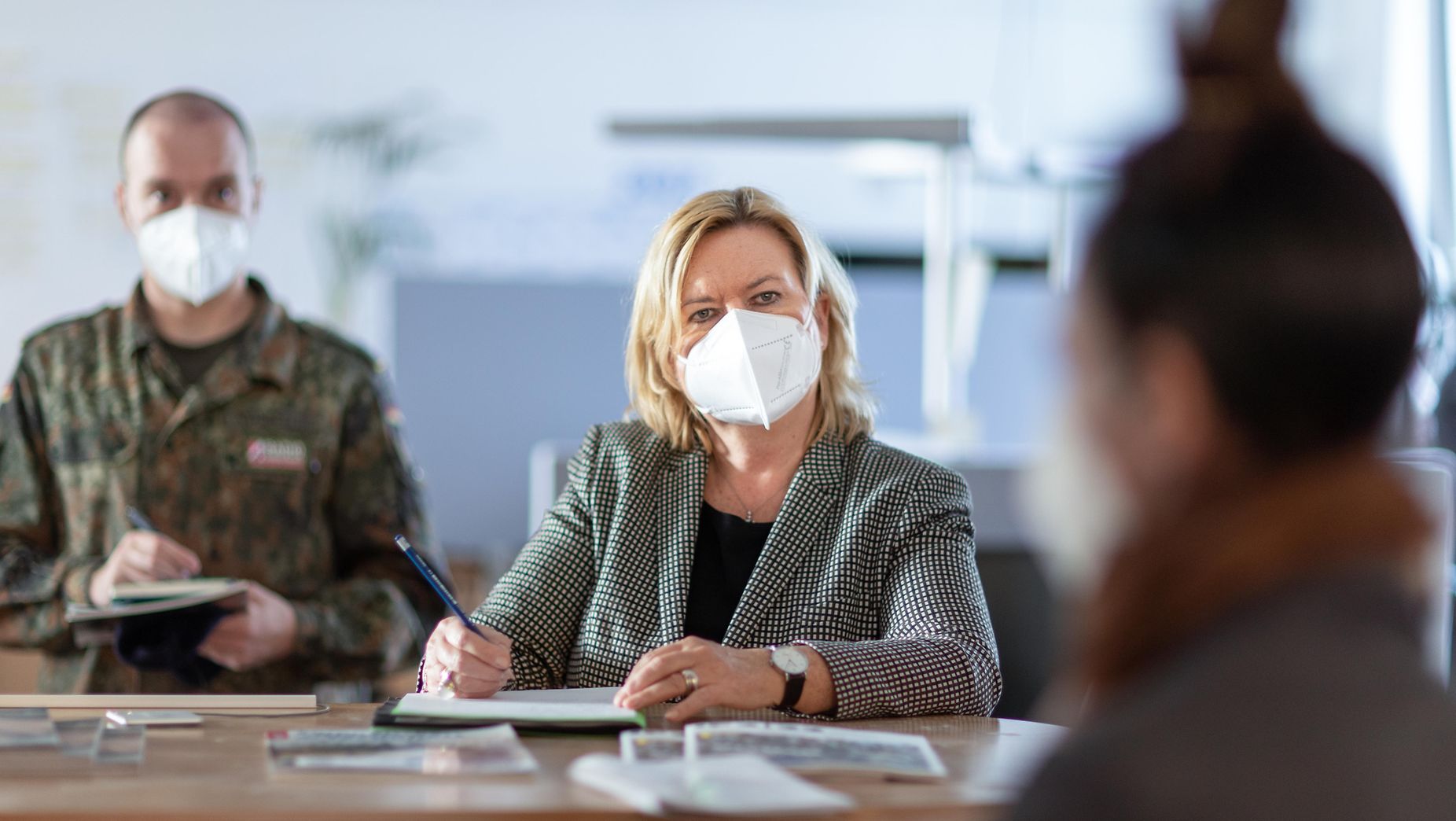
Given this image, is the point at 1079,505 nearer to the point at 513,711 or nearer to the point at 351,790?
the point at 351,790

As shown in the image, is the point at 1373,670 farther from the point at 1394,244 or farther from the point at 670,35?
the point at 670,35

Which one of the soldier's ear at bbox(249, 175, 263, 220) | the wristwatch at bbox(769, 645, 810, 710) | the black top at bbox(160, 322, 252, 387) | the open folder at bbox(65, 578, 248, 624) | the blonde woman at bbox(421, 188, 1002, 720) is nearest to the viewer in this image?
the wristwatch at bbox(769, 645, 810, 710)

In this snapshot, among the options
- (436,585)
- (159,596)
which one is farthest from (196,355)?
(436,585)

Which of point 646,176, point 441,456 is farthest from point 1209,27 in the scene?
point 646,176

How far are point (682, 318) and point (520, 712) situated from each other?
730mm

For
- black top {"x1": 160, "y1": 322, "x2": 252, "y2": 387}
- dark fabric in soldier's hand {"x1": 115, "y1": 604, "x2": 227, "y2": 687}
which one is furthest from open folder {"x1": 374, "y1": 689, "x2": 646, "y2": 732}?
black top {"x1": 160, "y1": 322, "x2": 252, "y2": 387}

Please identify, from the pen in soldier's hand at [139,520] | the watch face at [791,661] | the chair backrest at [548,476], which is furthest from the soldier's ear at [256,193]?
the watch face at [791,661]

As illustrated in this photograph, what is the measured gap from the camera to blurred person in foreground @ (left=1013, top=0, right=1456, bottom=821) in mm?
628

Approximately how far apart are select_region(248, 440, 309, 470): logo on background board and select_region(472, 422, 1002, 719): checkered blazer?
694mm

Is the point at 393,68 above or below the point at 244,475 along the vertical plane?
above

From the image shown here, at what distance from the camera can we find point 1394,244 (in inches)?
26.2

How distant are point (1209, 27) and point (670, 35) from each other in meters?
6.57

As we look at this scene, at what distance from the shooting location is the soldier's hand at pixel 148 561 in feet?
6.97

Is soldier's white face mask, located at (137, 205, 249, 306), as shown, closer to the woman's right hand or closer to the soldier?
the soldier
